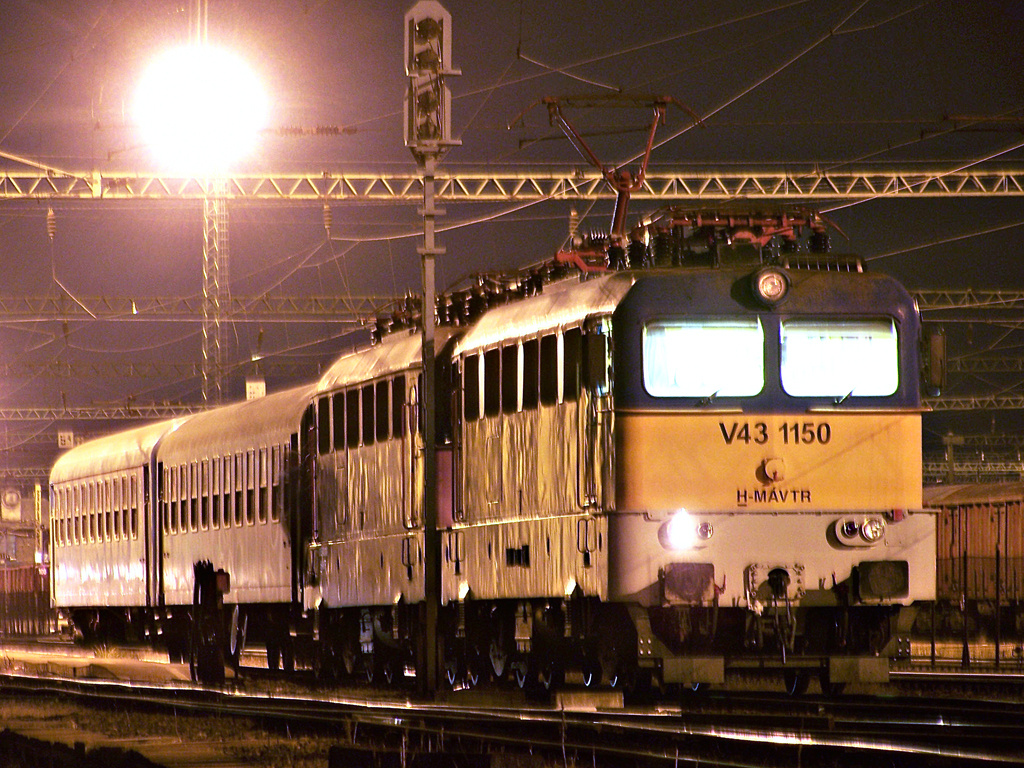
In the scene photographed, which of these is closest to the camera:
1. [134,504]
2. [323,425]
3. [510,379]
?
[510,379]

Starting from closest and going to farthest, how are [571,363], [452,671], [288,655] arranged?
1. [571,363]
2. [452,671]
3. [288,655]

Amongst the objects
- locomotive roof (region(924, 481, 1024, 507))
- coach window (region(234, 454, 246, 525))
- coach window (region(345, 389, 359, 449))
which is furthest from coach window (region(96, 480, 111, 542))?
locomotive roof (region(924, 481, 1024, 507))

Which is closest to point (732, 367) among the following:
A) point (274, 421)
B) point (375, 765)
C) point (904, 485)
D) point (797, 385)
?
point (797, 385)

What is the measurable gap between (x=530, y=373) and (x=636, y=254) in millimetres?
1384

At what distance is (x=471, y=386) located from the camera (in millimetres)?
19234

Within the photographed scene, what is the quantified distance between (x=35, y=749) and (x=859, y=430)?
6.62m

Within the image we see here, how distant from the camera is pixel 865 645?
16328 millimetres

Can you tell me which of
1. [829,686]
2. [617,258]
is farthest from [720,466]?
[617,258]

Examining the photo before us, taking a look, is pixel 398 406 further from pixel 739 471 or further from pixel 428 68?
pixel 739 471

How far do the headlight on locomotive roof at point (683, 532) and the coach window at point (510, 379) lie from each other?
8.52 feet

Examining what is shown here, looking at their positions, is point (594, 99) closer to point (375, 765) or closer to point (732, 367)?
point (732, 367)

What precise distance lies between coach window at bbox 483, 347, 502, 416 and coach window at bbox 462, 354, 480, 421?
0.18 m

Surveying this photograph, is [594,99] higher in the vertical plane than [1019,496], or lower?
higher

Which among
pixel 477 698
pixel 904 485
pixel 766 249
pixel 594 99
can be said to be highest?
pixel 594 99
